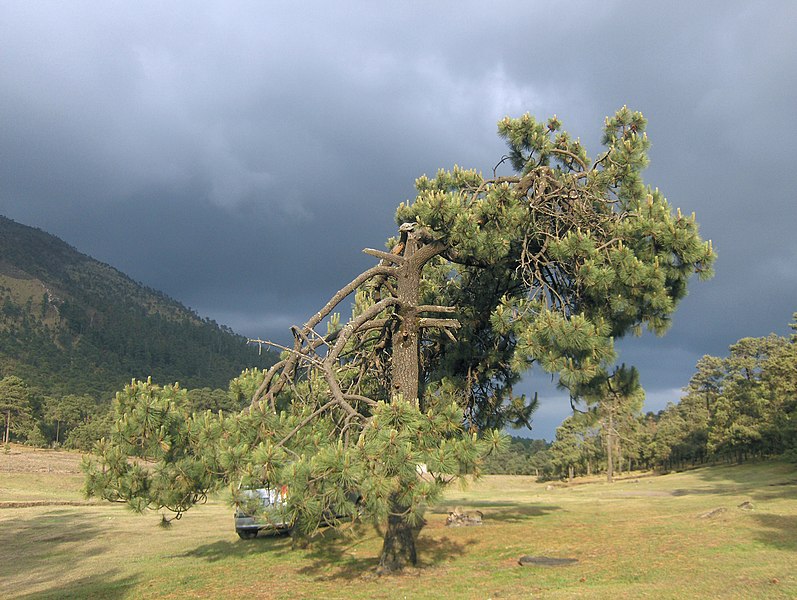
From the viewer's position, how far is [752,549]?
8969mm

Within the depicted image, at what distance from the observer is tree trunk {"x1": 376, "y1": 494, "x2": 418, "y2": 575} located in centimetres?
880

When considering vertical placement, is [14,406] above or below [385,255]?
above

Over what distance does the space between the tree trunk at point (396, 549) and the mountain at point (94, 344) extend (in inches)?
4100

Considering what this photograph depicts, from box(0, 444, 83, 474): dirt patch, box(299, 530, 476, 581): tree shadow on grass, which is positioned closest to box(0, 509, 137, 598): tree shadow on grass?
box(299, 530, 476, 581): tree shadow on grass

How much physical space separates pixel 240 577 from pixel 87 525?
1229cm

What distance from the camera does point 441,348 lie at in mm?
11867

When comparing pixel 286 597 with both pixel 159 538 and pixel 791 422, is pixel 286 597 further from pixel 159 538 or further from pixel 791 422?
pixel 791 422

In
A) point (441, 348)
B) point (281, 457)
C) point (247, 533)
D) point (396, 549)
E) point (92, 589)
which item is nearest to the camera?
point (281, 457)

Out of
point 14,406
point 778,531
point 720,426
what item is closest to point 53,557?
point 778,531

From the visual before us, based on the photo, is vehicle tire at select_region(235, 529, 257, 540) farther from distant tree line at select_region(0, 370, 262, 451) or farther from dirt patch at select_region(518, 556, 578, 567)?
distant tree line at select_region(0, 370, 262, 451)

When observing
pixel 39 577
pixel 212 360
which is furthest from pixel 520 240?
pixel 212 360

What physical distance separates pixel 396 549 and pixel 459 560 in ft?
5.06

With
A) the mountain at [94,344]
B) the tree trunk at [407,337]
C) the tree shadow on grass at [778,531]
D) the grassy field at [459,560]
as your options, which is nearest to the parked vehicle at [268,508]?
the grassy field at [459,560]

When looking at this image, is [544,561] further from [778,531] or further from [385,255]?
[385,255]
